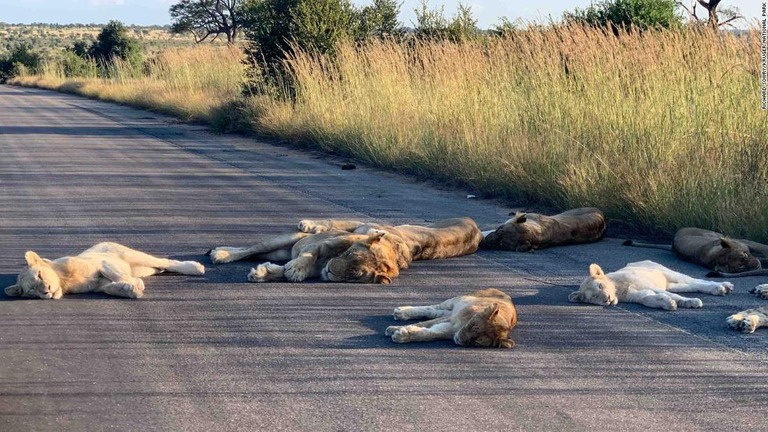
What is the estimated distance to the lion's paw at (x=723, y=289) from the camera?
24.3ft

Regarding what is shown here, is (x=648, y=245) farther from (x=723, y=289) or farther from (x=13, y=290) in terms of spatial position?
(x=13, y=290)

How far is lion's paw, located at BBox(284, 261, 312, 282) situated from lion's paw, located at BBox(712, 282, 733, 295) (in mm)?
2773

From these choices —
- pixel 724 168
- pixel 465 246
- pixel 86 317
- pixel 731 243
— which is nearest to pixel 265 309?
pixel 86 317

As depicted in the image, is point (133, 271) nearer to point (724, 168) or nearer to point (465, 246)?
point (465, 246)

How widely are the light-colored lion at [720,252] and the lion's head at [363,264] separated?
235 centimetres

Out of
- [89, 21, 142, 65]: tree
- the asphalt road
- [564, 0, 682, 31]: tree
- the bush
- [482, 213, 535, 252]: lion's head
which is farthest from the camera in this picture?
the bush

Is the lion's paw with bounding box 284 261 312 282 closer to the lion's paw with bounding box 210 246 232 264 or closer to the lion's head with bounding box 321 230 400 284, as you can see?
the lion's head with bounding box 321 230 400 284

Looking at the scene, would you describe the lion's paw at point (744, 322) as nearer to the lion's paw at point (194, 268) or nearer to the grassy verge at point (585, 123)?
the grassy verge at point (585, 123)

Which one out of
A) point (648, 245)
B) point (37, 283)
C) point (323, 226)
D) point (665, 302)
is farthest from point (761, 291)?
point (37, 283)

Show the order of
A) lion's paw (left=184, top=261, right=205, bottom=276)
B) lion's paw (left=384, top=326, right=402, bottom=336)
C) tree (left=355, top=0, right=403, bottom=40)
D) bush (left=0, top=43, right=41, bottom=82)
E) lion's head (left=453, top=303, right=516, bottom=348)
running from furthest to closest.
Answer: bush (left=0, top=43, right=41, bottom=82)
tree (left=355, top=0, right=403, bottom=40)
lion's paw (left=184, top=261, right=205, bottom=276)
lion's paw (left=384, top=326, right=402, bottom=336)
lion's head (left=453, top=303, right=516, bottom=348)

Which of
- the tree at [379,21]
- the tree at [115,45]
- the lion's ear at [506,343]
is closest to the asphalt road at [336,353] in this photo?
the lion's ear at [506,343]

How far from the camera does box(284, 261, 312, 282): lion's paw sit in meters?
7.66

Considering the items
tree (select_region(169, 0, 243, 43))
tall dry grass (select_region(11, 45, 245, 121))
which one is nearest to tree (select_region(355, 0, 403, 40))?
tall dry grass (select_region(11, 45, 245, 121))

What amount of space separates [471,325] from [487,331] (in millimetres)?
98
